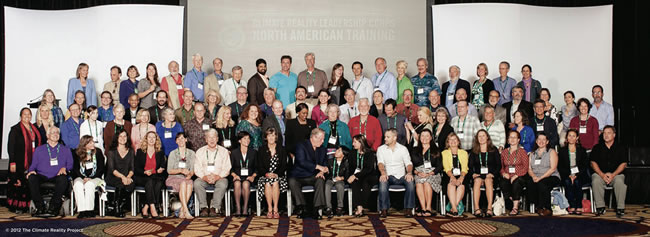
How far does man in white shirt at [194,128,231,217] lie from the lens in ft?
23.1

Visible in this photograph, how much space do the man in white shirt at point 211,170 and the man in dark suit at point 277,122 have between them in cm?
51

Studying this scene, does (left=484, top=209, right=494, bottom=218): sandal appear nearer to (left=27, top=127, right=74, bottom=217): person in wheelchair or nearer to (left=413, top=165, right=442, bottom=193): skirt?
(left=413, top=165, right=442, bottom=193): skirt

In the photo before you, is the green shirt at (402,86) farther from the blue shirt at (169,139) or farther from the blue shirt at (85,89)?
the blue shirt at (85,89)

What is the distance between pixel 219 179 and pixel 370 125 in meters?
1.64

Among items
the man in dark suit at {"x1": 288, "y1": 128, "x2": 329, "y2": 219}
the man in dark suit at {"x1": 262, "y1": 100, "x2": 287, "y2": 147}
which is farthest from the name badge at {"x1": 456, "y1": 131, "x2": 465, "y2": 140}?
the man in dark suit at {"x1": 262, "y1": 100, "x2": 287, "y2": 147}

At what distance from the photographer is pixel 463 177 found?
281 inches

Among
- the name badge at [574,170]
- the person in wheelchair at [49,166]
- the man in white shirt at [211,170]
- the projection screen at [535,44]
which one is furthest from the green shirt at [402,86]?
the person in wheelchair at [49,166]

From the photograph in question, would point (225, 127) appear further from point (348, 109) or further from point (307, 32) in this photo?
point (307, 32)

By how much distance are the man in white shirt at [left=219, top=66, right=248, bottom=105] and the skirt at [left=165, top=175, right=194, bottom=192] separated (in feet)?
4.71

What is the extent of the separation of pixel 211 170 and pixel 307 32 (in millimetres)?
2847

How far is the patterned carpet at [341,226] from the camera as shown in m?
5.93

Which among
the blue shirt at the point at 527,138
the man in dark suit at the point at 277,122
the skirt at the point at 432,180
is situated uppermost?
the man in dark suit at the point at 277,122

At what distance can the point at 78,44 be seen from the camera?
9.23 m

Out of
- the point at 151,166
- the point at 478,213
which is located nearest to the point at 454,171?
the point at 478,213
